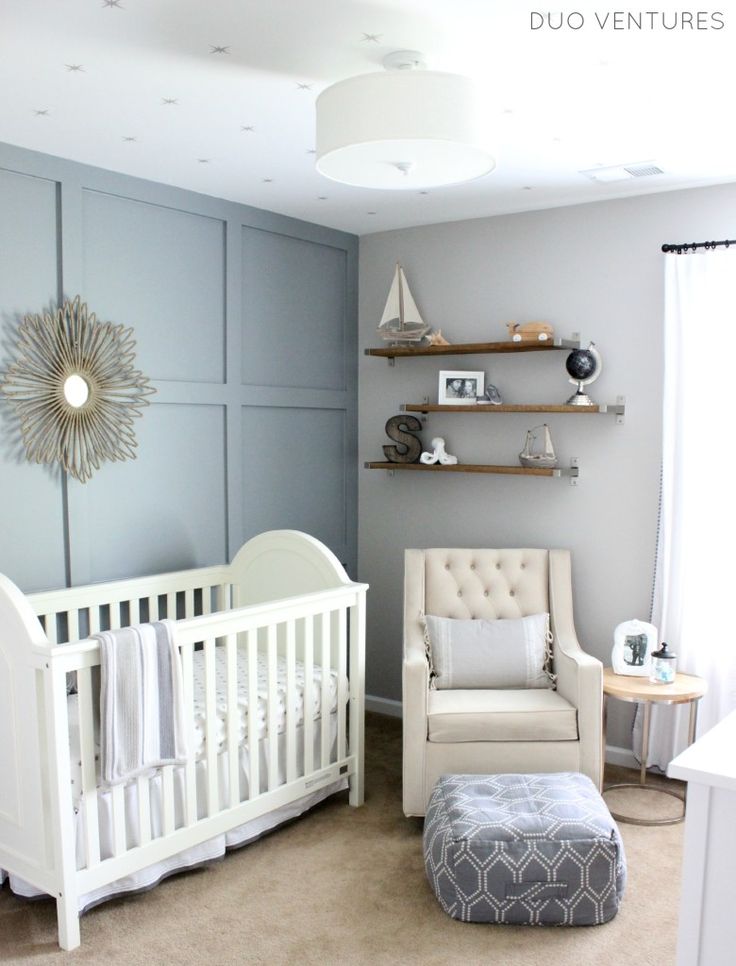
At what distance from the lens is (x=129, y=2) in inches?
77.3

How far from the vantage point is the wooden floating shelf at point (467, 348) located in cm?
371

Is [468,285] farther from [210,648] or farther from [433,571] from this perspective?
[210,648]

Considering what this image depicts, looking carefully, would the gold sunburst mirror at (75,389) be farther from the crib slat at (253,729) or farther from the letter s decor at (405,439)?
the letter s decor at (405,439)

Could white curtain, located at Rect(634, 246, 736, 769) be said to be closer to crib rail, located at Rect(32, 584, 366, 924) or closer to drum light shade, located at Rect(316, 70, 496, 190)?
crib rail, located at Rect(32, 584, 366, 924)

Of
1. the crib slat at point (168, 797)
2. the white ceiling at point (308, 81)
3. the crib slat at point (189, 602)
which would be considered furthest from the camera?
the crib slat at point (189, 602)

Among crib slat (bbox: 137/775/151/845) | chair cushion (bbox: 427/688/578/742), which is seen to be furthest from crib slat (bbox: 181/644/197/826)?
chair cushion (bbox: 427/688/578/742)

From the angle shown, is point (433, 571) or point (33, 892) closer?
point (33, 892)

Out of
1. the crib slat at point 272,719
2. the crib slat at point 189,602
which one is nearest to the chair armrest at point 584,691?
the crib slat at point 272,719

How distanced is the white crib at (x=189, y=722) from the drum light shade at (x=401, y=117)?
1.41m

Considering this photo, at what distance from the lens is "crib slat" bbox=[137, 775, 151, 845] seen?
8.60 ft

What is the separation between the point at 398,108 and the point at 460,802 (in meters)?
1.93

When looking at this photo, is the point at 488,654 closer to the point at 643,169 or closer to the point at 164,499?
the point at 164,499

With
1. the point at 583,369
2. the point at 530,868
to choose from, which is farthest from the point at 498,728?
the point at 583,369

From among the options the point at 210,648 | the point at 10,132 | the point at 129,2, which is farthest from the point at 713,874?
the point at 10,132
